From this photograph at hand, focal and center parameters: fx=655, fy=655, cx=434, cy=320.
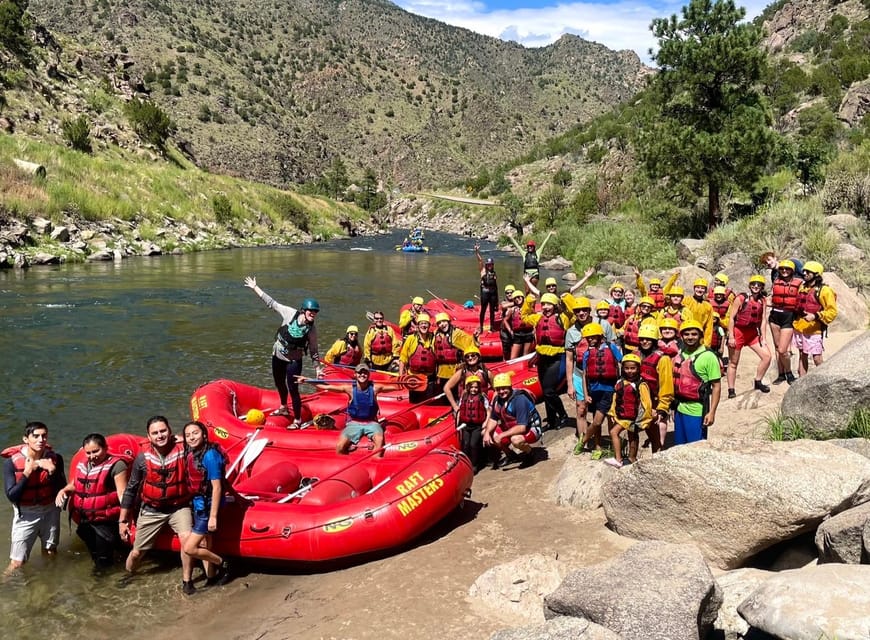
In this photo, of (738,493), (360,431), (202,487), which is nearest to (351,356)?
(360,431)

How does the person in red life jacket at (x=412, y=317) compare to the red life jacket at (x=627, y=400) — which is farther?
the person in red life jacket at (x=412, y=317)

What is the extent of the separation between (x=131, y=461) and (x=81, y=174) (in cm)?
3104

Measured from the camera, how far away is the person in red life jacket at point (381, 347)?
11.4m

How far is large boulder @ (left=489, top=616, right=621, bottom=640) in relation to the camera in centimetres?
351

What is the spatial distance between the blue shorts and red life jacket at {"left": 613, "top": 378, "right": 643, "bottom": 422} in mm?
2949

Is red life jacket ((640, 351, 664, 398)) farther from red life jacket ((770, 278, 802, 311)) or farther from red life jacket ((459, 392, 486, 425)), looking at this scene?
red life jacket ((770, 278, 802, 311))

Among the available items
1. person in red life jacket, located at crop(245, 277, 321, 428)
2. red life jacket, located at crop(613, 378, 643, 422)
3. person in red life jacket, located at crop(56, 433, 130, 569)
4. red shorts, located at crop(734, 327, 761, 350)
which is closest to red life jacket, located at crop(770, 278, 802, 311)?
red shorts, located at crop(734, 327, 761, 350)

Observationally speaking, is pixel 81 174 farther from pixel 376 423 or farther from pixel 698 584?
pixel 698 584

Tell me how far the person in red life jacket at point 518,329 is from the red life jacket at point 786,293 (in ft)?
12.9

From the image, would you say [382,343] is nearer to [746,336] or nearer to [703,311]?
[703,311]

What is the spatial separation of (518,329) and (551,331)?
8.09ft

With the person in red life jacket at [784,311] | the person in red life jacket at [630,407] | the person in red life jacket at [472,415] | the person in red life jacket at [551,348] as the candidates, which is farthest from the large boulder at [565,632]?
the person in red life jacket at [784,311]

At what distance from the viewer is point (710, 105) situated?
80.8 ft

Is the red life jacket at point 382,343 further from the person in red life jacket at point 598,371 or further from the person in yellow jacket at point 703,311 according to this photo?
the person in yellow jacket at point 703,311
